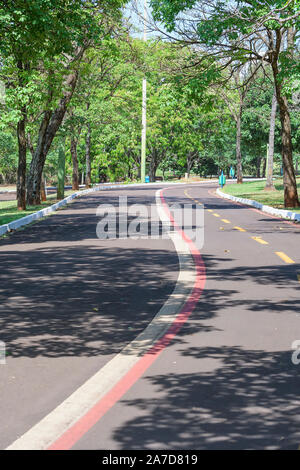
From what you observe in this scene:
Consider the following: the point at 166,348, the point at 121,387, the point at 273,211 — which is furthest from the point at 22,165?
the point at 121,387

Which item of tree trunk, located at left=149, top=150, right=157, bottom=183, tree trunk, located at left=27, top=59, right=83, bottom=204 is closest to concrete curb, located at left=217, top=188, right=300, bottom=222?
tree trunk, located at left=27, top=59, right=83, bottom=204

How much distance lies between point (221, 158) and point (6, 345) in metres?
95.9

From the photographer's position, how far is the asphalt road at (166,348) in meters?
4.93

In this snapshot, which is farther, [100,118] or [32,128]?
[100,118]

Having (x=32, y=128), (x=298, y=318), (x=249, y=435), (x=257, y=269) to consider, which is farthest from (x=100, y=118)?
(x=249, y=435)

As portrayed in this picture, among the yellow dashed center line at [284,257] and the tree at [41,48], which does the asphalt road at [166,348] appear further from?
the tree at [41,48]

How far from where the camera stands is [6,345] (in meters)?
7.23

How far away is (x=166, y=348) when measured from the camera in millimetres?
7086

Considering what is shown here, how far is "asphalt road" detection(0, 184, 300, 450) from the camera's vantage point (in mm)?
4934

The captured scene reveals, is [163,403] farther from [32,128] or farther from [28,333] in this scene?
[32,128]

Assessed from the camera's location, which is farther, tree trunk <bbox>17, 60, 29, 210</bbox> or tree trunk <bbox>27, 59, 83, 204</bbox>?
tree trunk <bbox>27, 59, 83, 204</bbox>

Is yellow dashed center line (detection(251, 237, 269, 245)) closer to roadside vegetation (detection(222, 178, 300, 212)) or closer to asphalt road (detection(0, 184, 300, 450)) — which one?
asphalt road (detection(0, 184, 300, 450))

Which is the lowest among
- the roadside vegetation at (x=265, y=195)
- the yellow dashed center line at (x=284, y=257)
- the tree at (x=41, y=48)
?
the yellow dashed center line at (x=284, y=257)

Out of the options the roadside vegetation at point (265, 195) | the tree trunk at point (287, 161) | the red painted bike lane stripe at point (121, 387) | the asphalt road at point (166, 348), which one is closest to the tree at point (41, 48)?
the asphalt road at point (166, 348)
